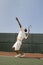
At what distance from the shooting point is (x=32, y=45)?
35.7 ft

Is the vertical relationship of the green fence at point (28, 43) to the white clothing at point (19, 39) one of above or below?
below

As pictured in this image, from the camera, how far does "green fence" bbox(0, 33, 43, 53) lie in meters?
10.9

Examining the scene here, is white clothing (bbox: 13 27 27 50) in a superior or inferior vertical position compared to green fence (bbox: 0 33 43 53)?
superior

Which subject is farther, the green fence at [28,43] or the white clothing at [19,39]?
the green fence at [28,43]

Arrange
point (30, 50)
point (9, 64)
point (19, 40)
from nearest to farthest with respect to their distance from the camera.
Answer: point (9, 64)
point (19, 40)
point (30, 50)

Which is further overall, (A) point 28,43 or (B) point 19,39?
(A) point 28,43

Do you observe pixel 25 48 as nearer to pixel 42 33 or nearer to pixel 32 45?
pixel 32 45

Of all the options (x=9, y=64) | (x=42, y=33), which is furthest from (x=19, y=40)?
(x=42, y=33)

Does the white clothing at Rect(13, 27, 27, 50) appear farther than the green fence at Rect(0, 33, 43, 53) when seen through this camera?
No

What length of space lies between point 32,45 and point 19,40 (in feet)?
8.91

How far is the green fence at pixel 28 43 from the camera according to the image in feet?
35.8

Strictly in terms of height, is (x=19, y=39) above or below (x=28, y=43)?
above

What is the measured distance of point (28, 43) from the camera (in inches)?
430

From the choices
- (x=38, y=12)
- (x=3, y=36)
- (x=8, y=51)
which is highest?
(x=38, y=12)
